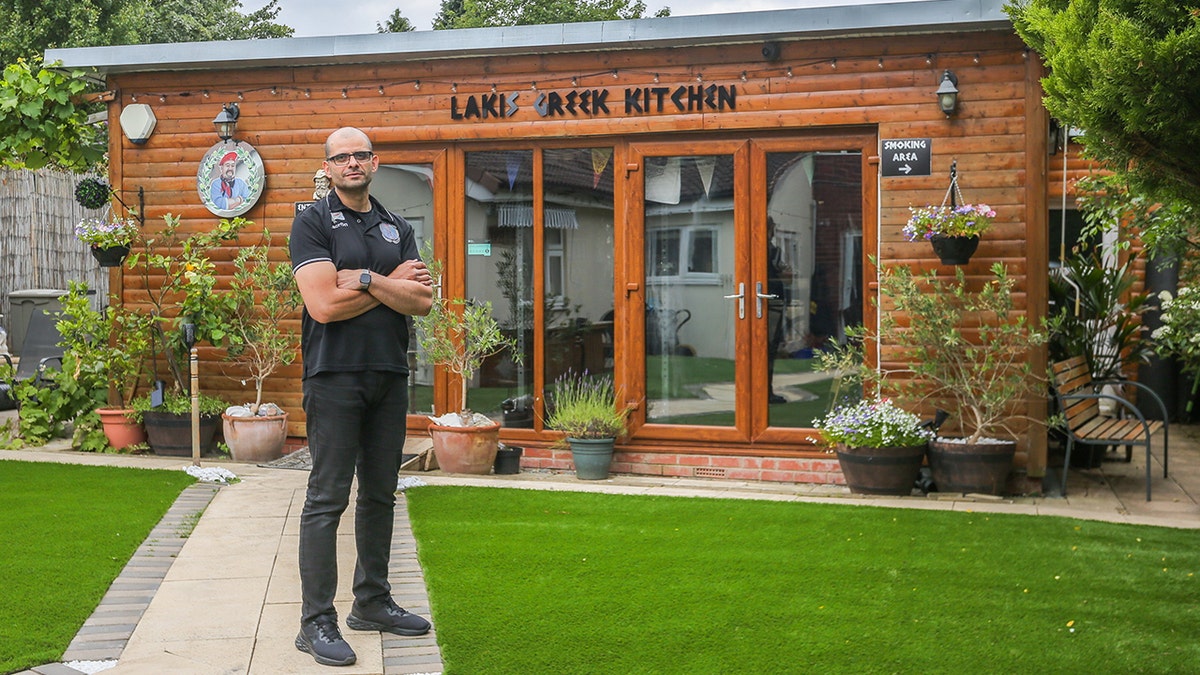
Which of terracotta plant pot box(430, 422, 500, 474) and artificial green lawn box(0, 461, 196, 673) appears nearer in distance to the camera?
artificial green lawn box(0, 461, 196, 673)

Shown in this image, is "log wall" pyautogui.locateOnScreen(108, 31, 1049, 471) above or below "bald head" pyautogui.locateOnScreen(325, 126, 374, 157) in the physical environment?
above

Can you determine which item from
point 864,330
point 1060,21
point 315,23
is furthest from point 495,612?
point 315,23

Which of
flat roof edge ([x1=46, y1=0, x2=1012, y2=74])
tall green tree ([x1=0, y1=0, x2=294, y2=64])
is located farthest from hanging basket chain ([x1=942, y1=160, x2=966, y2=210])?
tall green tree ([x1=0, y1=0, x2=294, y2=64])

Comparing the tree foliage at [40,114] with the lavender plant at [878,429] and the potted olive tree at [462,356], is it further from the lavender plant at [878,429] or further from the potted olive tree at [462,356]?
the lavender plant at [878,429]

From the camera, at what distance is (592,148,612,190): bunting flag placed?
8.40 m

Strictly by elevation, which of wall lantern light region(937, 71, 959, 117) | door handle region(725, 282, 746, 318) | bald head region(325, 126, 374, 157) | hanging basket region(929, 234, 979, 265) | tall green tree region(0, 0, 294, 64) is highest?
tall green tree region(0, 0, 294, 64)

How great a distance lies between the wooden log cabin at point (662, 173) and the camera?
25.0ft

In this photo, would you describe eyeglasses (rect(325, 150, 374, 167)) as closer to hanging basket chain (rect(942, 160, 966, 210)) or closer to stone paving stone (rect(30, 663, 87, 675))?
stone paving stone (rect(30, 663, 87, 675))

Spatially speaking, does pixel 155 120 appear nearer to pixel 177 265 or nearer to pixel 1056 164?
pixel 177 265

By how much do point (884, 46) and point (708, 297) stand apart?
1.90 m

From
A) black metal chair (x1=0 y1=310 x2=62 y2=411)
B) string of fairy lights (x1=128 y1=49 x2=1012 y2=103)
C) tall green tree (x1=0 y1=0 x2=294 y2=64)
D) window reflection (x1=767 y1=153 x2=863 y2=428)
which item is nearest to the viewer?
string of fairy lights (x1=128 y1=49 x2=1012 y2=103)

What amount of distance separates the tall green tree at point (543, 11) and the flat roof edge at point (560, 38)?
55.7ft

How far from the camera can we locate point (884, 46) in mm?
7750

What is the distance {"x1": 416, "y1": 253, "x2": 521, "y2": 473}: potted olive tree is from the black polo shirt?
152 inches
